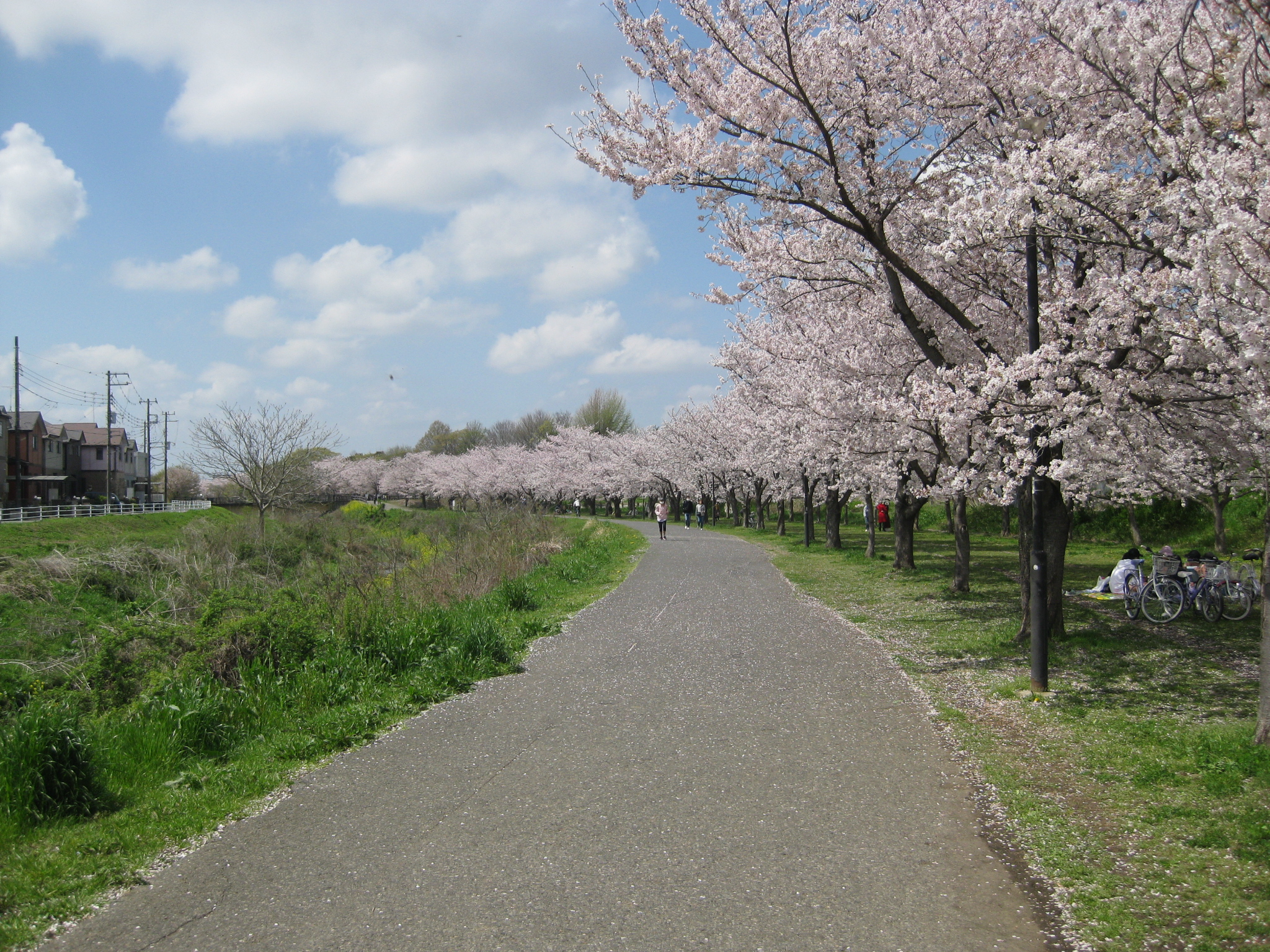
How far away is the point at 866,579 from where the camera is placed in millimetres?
19375

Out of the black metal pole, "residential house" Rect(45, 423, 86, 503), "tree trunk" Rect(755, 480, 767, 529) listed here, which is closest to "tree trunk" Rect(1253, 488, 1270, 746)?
the black metal pole

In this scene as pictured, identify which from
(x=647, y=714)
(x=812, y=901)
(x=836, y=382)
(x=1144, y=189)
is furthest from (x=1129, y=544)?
(x=812, y=901)

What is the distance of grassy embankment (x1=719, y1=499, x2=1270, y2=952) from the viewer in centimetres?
398

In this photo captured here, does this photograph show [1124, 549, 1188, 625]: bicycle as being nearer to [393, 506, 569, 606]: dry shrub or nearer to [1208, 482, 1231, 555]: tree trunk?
[393, 506, 569, 606]: dry shrub

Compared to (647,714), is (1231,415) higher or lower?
higher

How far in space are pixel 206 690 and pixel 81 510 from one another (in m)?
47.7

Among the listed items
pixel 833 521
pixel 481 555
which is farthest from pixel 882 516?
pixel 481 555

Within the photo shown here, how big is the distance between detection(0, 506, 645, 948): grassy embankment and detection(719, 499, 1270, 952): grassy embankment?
4874 millimetres

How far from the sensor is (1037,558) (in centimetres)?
844

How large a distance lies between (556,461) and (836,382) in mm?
70414

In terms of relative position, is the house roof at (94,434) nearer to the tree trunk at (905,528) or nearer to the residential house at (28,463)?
the residential house at (28,463)

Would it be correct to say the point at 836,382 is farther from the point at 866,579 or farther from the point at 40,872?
the point at 40,872

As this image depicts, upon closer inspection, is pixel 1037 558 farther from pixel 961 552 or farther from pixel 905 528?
pixel 905 528

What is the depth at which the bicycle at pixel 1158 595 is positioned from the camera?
12930 millimetres
